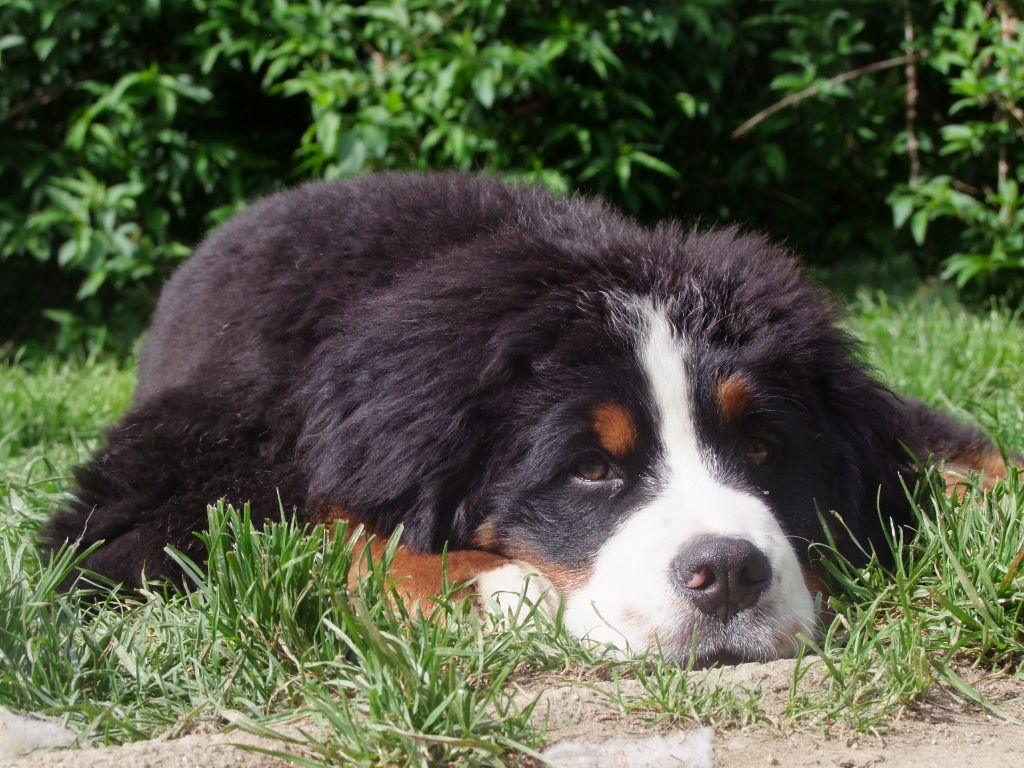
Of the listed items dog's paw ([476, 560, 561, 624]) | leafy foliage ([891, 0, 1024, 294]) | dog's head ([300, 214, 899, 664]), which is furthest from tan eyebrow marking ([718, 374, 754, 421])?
leafy foliage ([891, 0, 1024, 294])

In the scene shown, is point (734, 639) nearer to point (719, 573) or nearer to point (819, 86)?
point (719, 573)

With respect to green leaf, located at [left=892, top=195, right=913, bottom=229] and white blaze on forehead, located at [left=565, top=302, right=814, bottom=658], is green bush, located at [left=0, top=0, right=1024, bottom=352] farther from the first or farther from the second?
white blaze on forehead, located at [left=565, top=302, right=814, bottom=658]

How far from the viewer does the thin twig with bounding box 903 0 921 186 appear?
7.33 m

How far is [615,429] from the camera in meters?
2.87

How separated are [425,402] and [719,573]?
32.9 inches

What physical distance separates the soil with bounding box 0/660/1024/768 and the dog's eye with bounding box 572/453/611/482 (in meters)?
0.59

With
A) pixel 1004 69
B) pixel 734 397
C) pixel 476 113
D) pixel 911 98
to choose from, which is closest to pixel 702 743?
pixel 734 397

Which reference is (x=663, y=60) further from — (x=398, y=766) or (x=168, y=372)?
(x=398, y=766)

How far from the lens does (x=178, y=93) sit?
7227 mm

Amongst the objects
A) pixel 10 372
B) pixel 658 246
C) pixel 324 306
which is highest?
pixel 658 246

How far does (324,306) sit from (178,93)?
4.37m

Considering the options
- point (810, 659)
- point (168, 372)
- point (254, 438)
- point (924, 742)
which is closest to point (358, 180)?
point (168, 372)

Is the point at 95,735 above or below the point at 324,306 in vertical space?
below

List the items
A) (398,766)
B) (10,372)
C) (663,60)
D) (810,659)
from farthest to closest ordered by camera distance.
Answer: (663,60)
(10,372)
(810,659)
(398,766)
